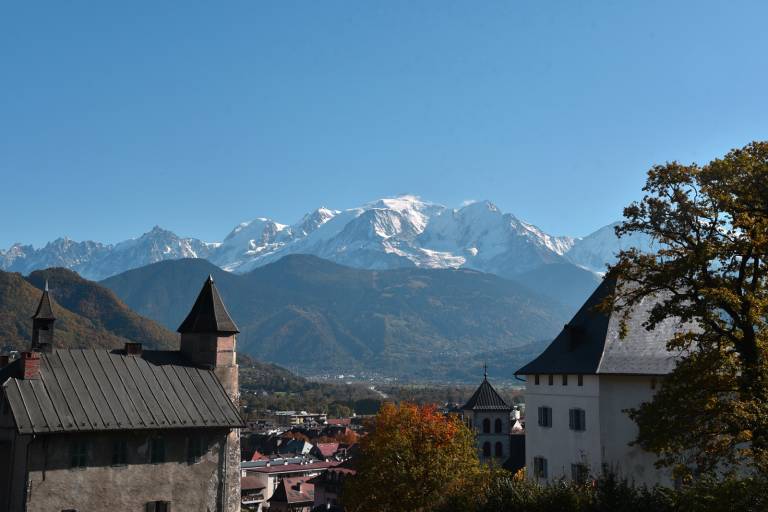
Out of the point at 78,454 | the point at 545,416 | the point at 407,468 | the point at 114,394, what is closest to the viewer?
the point at 78,454

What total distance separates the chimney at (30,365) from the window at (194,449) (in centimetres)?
881

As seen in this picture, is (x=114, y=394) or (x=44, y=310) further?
(x=44, y=310)

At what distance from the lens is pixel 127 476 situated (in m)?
42.4

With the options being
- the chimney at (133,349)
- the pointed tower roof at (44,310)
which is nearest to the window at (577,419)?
the chimney at (133,349)

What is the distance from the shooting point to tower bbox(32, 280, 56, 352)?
146ft

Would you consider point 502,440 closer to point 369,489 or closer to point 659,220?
point 369,489

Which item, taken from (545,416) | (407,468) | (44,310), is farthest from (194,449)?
(545,416)

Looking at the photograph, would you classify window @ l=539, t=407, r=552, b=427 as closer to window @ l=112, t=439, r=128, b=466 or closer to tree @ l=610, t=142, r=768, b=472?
tree @ l=610, t=142, r=768, b=472

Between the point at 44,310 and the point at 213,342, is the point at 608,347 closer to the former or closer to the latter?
the point at 213,342

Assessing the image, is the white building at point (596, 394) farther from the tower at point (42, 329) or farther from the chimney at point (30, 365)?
the tower at point (42, 329)

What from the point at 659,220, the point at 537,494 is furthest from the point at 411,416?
the point at 659,220

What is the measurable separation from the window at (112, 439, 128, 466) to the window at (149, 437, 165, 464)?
137 centimetres

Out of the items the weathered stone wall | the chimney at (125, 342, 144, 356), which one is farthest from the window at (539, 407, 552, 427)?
the chimney at (125, 342, 144, 356)

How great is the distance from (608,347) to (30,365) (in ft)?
107
